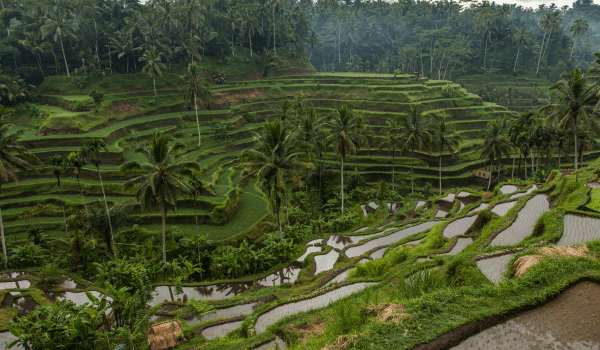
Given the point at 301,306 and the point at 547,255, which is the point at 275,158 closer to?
the point at 301,306

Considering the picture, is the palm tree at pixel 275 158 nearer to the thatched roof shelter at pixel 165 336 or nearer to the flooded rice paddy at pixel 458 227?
the flooded rice paddy at pixel 458 227

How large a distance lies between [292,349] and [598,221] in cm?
1481

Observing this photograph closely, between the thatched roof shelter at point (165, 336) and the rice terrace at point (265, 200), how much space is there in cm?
5

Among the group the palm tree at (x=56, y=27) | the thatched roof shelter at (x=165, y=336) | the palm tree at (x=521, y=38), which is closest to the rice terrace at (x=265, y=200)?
the thatched roof shelter at (x=165, y=336)

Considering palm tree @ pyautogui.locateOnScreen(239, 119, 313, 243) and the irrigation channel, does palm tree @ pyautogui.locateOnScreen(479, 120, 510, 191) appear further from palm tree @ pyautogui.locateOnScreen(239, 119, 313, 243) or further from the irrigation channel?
palm tree @ pyautogui.locateOnScreen(239, 119, 313, 243)

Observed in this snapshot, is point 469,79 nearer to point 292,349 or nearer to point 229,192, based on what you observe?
point 229,192

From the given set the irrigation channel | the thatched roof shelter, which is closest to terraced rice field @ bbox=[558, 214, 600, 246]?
the irrigation channel

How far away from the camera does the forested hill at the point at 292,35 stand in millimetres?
47250

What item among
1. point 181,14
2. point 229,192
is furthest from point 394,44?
point 229,192

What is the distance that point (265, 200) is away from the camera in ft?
100

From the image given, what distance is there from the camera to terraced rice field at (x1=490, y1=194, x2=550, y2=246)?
13930 millimetres

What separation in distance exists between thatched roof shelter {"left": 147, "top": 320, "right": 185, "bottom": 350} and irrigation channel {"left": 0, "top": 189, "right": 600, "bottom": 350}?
3.08ft

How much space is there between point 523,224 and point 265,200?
21103mm

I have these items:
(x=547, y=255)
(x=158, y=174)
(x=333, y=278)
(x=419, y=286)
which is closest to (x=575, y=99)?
(x=547, y=255)
